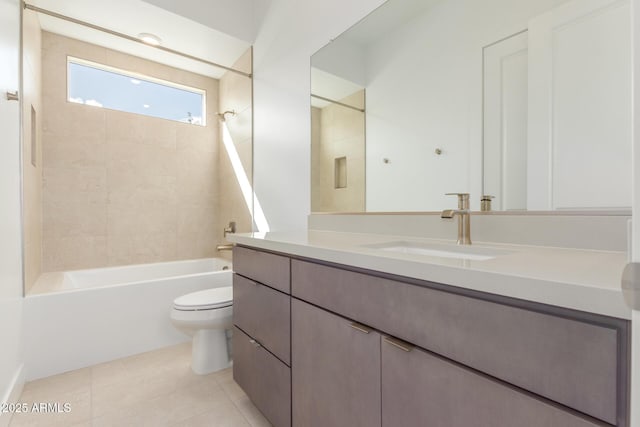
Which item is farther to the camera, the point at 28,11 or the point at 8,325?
the point at 28,11

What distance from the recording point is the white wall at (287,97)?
1.93 m

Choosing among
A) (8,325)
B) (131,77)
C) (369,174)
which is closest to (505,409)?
(369,174)

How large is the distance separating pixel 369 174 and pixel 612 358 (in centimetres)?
128

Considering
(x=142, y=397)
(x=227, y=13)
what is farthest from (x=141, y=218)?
(x=227, y=13)

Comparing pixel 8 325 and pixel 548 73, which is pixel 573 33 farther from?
pixel 8 325

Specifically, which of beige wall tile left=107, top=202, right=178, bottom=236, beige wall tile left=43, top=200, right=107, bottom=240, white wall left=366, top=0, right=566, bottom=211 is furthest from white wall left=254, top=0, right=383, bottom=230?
beige wall tile left=43, top=200, right=107, bottom=240

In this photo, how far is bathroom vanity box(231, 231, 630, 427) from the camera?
1.46 feet

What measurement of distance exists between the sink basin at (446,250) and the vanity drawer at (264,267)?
0.34 m

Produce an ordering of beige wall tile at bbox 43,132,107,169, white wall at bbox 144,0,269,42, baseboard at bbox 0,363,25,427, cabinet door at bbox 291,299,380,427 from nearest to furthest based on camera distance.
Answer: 1. cabinet door at bbox 291,299,380,427
2. baseboard at bbox 0,363,25,427
3. white wall at bbox 144,0,269,42
4. beige wall tile at bbox 43,132,107,169

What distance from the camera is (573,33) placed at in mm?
917

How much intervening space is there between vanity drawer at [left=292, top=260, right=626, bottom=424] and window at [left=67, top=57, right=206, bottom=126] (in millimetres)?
3054

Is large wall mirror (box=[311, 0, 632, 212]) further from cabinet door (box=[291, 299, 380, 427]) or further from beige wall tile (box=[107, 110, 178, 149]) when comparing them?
beige wall tile (box=[107, 110, 178, 149])

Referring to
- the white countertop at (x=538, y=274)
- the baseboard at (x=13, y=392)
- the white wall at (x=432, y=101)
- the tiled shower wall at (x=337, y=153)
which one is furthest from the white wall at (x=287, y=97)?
the baseboard at (x=13, y=392)

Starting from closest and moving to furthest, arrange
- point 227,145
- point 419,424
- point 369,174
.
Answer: point 419,424
point 369,174
point 227,145
